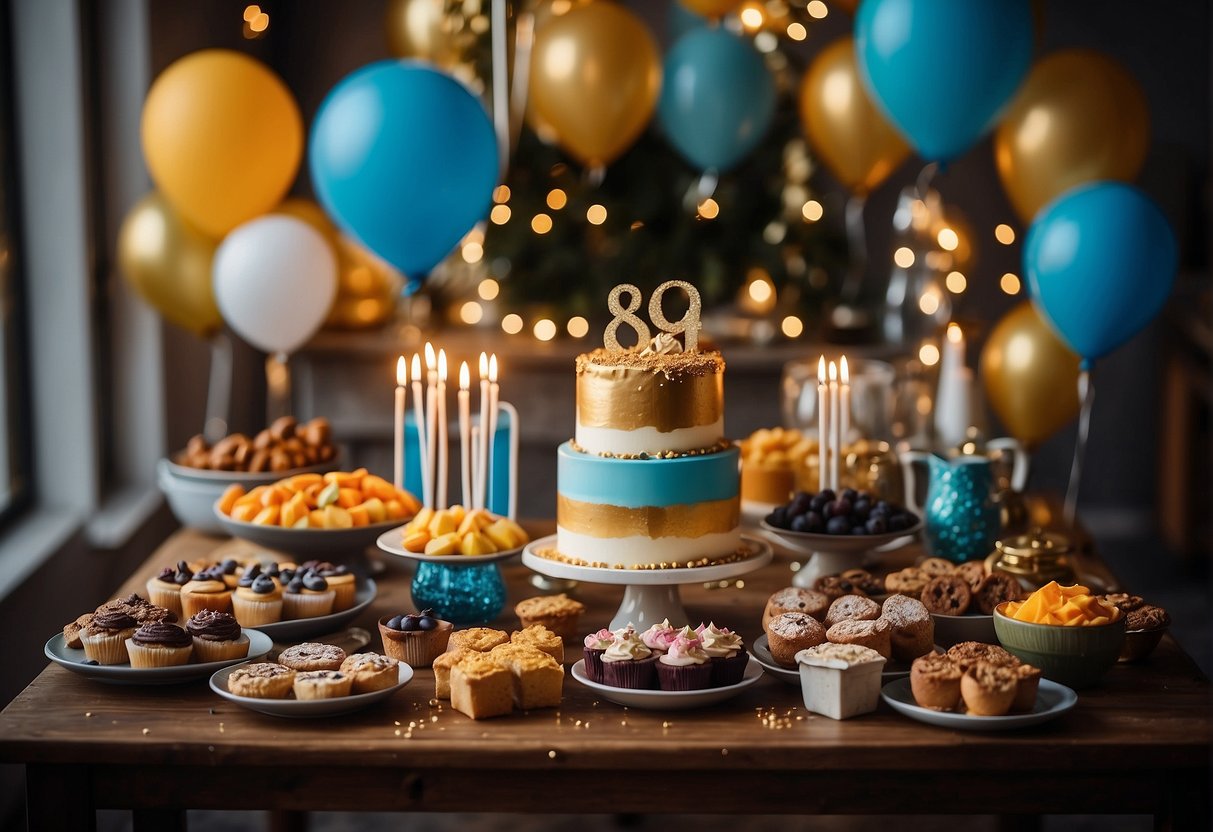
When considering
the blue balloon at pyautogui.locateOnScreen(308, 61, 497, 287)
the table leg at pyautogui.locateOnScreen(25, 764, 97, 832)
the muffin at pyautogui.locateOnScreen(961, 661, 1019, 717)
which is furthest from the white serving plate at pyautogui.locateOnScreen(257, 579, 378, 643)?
the blue balloon at pyautogui.locateOnScreen(308, 61, 497, 287)

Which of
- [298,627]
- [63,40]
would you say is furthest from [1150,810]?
[63,40]

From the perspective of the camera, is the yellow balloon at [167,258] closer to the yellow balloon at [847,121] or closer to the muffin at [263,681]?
the yellow balloon at [847,121]

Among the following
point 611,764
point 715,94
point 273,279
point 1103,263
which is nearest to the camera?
point 611,764

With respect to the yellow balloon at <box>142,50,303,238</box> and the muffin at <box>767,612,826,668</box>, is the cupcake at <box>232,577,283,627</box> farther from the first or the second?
the yellow balloon at <box>142,50,303,238</box>

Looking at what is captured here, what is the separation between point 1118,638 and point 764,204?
3.07m

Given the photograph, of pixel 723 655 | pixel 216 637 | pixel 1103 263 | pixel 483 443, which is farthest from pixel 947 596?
pixel 216 637

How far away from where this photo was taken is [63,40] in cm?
304

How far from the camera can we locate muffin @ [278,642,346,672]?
1548 millimetres

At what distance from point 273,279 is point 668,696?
1.64 metres

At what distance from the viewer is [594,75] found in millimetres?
3229

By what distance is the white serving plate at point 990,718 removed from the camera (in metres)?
1.43

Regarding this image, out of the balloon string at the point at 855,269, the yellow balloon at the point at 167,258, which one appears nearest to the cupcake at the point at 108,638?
the yellow balloon at the point at 167,258

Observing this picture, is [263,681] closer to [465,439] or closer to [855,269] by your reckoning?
[465,439]

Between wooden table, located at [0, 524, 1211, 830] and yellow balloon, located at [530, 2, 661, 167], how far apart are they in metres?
2.08
